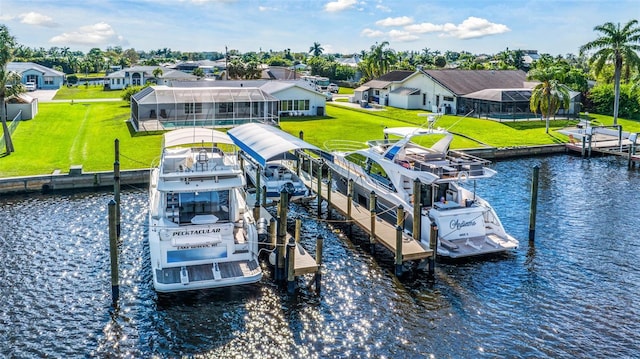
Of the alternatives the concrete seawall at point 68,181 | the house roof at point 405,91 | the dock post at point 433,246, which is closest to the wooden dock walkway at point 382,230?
the dock post at point 433,246

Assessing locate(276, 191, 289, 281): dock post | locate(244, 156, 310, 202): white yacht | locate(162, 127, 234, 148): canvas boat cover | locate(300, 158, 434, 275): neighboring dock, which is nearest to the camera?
locate(276, 191, 289, 281): dock post

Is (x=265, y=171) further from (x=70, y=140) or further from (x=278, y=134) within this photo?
(x=70, y=140)

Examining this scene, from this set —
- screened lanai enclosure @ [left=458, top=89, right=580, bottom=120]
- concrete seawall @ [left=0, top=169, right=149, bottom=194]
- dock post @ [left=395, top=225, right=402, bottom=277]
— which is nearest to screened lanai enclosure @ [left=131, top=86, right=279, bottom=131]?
concrete seawall @ [left=0, top=169, right=149, bottom=194]

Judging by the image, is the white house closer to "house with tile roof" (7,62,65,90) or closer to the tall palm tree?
"house with tile roof" (7,62,65,90)

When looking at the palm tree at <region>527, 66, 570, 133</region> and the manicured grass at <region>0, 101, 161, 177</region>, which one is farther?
the palm tree at <region>527, 66, 570, 133</region>

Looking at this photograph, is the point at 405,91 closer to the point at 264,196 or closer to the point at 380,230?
the point at 264,196

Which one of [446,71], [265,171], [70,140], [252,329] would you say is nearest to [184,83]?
[70,140]
